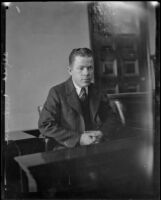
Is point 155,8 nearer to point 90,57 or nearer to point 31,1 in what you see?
point 90,57

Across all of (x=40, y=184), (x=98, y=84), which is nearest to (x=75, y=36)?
(x=98, y=84)

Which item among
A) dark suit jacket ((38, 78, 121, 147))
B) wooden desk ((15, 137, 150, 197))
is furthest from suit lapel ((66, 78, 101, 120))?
wooden desk ((15, 137, 150, 197))

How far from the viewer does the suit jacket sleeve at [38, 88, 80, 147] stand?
1.10 metres

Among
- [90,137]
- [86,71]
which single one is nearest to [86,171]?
[90,137]

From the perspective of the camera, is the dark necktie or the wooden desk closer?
the wooden desk

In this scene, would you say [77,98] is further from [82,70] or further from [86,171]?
[86,171]

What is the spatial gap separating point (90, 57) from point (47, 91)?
0.80 ft

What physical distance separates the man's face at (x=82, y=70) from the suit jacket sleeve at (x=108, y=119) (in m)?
0.11

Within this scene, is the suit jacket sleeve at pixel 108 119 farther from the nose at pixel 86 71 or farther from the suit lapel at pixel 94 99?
the nose at pixel 86 71

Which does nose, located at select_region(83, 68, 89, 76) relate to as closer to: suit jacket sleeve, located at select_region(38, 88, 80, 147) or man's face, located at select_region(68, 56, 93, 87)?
man's face, located at select_region(68, 56, 93, 87)

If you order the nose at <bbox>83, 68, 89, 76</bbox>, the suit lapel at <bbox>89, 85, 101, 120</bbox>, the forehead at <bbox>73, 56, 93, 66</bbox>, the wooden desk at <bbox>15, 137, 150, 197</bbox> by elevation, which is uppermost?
the forehead at <bbox>73, 56, 93, 66</bbox>

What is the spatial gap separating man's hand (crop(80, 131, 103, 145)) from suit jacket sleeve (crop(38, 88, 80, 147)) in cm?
2

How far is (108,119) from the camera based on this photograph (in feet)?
3.74

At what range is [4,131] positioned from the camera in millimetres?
1098
